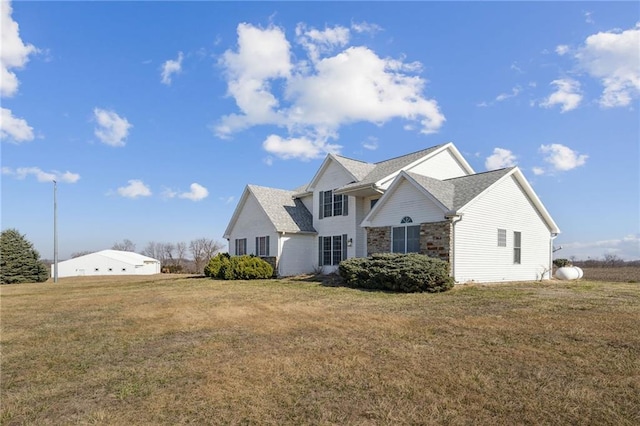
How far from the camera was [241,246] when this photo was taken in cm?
2775

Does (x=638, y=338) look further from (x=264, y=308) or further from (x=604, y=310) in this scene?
(x=264, y=308)

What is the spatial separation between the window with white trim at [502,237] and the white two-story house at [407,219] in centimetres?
5

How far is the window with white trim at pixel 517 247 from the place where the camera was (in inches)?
730

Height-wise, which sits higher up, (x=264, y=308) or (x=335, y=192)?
(x=335, y=192)

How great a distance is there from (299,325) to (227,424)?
4.53 m

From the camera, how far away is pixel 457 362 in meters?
5.54

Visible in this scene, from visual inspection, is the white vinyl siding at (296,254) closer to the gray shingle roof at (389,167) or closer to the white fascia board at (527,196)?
the gray shingle roof at (389,167)

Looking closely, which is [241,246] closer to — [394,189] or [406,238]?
[394,189]

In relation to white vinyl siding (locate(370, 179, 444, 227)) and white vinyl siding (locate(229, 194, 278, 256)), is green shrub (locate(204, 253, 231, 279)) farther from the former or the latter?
white vinyl siding (locate(370, 179, 444, 227))

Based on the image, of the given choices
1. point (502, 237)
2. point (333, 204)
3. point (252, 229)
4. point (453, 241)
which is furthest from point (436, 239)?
point (252, 229)

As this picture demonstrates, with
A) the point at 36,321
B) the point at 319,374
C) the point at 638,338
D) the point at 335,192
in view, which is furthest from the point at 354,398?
the point at 335,192

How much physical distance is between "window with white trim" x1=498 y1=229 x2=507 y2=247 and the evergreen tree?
3434 cm

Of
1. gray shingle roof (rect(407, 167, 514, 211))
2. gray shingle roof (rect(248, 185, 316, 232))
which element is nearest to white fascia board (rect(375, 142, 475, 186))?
gray shingle roof (rect(407, 167, 514, 211))

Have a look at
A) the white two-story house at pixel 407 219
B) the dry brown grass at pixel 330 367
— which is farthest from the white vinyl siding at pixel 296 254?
the dry brown grass at pixel 330 367
